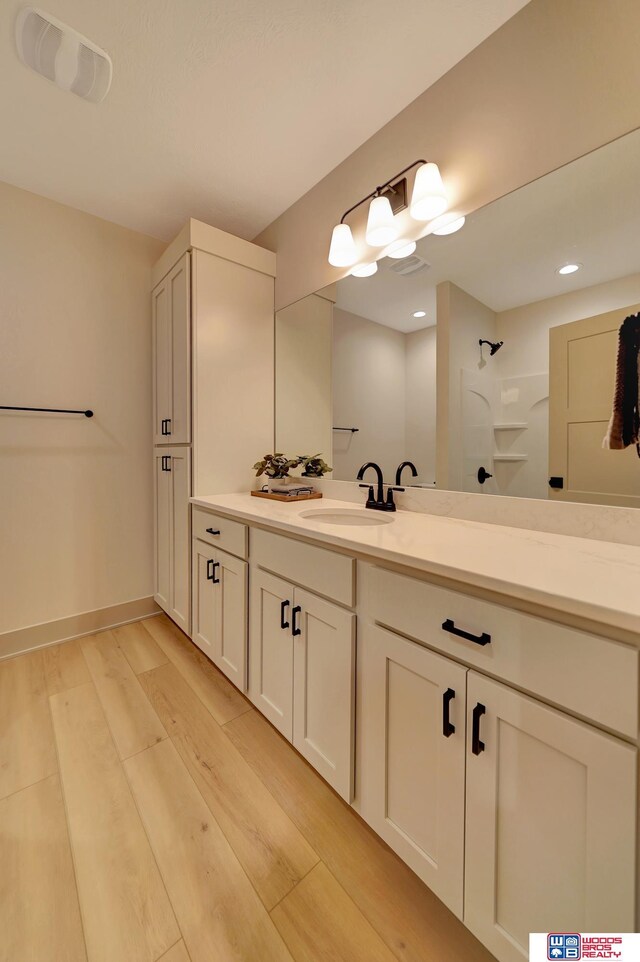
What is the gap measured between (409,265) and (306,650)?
149 cm

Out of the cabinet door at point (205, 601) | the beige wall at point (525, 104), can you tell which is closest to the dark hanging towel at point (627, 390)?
the beige wall at point (525, 104)

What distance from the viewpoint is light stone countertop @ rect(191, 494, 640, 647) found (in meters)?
0.58

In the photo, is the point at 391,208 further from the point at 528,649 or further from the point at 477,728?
the point at 477,728

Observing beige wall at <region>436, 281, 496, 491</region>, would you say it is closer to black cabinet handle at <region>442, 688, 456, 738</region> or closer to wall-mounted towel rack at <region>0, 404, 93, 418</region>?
black cabinet handle at <region>442, 688, 456, 738</region>

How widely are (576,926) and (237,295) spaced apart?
239 cm

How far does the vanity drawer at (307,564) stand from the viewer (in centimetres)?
101

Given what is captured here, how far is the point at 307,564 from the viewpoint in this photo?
1.13m

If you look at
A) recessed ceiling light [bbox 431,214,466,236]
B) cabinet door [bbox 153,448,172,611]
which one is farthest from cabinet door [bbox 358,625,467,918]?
cabinet door [bbox 153,448,172,611]

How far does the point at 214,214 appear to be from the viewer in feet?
6.84

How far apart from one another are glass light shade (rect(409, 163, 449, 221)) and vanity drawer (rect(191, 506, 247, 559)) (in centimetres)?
134

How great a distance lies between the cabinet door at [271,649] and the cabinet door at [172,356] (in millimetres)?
951

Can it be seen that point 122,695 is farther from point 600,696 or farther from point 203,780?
point 600,696

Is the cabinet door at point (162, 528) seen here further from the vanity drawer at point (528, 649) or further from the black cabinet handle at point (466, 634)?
the black cabinet handle at point (466, 634)

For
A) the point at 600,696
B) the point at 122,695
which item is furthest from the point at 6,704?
the point at 600,696
